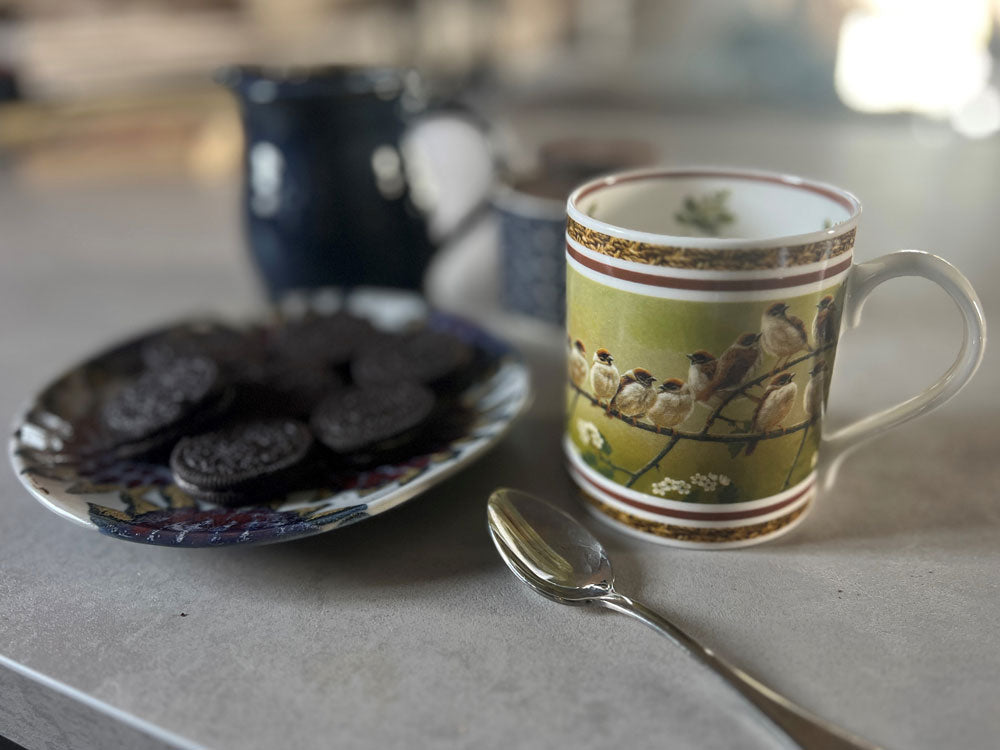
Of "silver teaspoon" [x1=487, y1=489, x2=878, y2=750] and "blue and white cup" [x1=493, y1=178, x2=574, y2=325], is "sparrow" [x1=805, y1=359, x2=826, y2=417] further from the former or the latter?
"blue and white cup" [x1=493, y1=178, x2=574, y2=325]

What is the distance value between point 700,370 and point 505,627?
0.16 metres

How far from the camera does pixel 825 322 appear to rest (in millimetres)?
395

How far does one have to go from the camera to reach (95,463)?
482 millimetres

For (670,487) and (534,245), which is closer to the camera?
(670,487)

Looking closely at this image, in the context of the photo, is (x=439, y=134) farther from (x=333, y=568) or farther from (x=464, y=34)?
(x=464, y=34)

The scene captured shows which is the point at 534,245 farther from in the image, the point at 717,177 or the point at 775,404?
the point at 775,404

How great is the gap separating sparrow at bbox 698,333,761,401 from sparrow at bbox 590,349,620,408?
0.16 ft

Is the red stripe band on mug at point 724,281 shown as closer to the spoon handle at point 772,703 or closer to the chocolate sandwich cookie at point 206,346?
the spoon handle at point 772,703

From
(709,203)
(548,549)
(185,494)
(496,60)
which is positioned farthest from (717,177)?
(496,60)

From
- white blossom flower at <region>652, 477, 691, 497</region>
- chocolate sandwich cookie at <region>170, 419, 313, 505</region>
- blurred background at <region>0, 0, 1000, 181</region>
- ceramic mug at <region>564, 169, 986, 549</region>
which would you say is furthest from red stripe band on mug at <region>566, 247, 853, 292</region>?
blurred background at <region>0, 0, 1000, 181</region>

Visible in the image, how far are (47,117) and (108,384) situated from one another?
4.04ft

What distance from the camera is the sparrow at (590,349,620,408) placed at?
41 centimetres

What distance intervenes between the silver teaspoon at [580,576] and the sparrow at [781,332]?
0.45 feet

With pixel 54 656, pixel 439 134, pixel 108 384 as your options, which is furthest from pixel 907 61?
pixel 54 656
